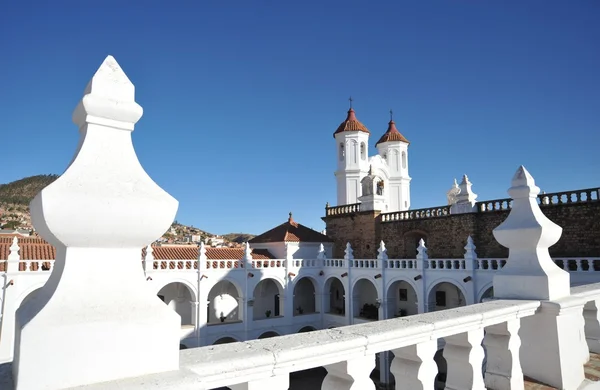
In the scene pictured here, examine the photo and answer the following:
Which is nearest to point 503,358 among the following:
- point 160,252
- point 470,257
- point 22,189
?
point 470,257

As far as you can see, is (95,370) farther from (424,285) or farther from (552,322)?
(424,285)

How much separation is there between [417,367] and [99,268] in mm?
2073

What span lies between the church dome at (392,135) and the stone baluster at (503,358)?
32.5 meters

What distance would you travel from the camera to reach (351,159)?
107 feet

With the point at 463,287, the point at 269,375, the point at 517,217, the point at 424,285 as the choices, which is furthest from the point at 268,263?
the point at 269,375

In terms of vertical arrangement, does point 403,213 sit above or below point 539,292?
above

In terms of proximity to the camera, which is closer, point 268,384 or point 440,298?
point 268,384

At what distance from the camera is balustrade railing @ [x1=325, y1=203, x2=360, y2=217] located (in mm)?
29166

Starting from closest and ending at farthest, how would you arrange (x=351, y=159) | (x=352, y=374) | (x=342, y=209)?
(x=352, y=374)
(x=342, y=209)
(x=351, y=159)

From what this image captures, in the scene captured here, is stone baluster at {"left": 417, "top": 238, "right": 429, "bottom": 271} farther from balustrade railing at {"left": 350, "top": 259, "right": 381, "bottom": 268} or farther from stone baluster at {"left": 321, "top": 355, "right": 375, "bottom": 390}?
stone baluster at {"left": 321, "top": 355, "right": 375, "bottom": 390}

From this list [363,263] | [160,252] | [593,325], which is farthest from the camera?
[363,263]

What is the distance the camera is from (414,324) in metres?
2.63

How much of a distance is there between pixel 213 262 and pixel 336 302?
10.3 m

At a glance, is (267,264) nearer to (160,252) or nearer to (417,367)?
(160,252)
